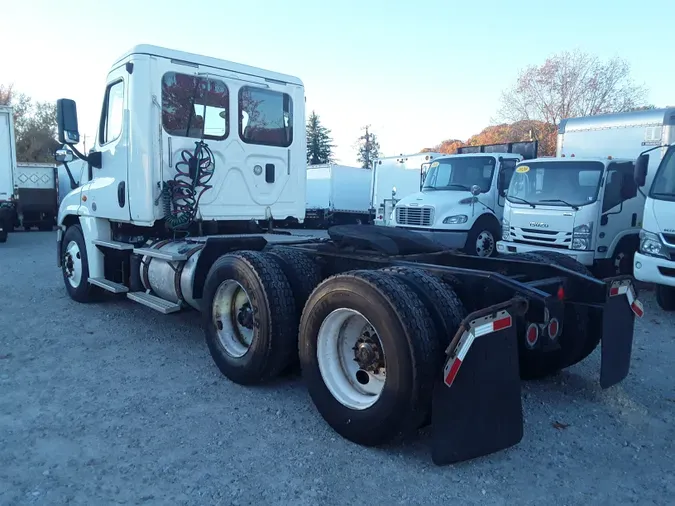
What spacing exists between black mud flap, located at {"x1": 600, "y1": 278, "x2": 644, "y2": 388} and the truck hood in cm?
776

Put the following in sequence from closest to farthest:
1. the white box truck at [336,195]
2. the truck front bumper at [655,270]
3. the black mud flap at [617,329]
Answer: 1. the black mud flap at [617,329]
2. the truck front bumper at [655,270]
3. the white box truck at [336,195]

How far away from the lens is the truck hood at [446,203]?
11.8 meters

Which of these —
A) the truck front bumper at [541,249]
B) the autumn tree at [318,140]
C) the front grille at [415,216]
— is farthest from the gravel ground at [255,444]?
the autumn tree at [318,140]

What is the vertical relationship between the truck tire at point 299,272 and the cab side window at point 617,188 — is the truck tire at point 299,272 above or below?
below

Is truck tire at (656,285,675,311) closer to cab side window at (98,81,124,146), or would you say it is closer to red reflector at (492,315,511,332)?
red reflector at (492,315,511,332)

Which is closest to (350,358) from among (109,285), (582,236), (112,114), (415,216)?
(109,285)

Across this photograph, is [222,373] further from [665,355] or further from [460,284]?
[665,355]

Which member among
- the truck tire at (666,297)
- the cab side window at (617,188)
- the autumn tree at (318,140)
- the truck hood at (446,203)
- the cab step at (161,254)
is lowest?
the truck tire at (666,297)

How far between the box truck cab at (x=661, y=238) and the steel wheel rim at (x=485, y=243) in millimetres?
4289

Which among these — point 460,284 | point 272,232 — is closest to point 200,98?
point 272,232

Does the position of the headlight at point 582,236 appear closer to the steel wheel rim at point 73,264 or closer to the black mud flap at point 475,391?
the black mud flap at point 475,391

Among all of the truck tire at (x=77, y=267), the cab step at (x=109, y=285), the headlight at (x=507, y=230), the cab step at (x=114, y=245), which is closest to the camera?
the cab step at (x=109, y=285)

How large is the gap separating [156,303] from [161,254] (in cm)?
56

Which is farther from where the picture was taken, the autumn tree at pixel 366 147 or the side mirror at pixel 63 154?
the autumn tree at pixel 366 147
